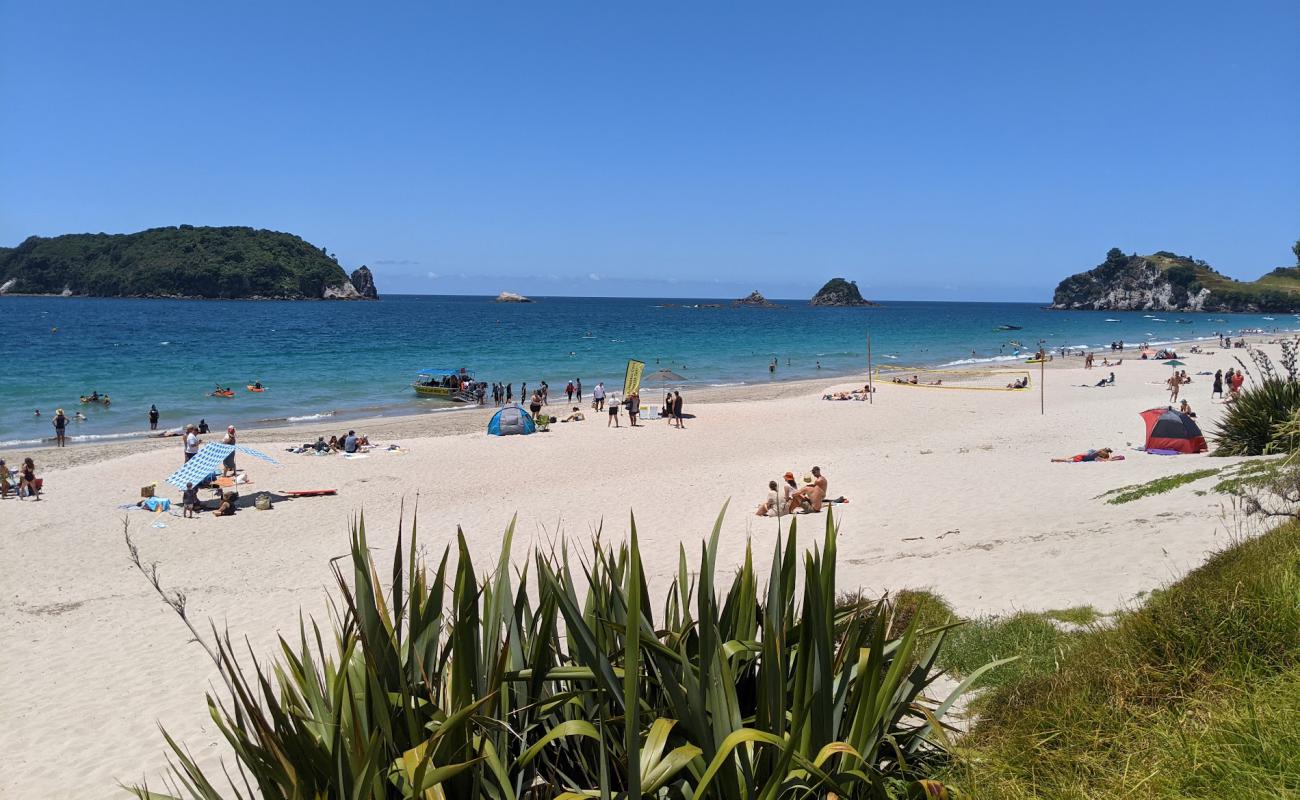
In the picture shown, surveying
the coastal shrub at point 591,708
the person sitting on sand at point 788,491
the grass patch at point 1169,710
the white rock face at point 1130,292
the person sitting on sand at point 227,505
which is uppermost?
the white rock face at point 1130,292

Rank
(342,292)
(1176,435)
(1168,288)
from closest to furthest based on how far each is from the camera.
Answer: (1176,435) → (1168,288) → (342,292)

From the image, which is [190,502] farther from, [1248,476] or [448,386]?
[448,386]

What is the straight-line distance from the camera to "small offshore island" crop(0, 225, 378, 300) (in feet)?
461

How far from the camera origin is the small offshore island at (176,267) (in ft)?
461

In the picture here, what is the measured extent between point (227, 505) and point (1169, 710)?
14571 millimetres

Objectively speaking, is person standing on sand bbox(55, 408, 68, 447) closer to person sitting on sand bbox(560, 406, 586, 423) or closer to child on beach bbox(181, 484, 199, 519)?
child on beach bbox(181, 484, 199, 519)

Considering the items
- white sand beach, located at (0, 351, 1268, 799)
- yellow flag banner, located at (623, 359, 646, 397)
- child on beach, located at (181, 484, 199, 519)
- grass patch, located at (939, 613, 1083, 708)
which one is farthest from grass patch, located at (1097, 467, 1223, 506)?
yellow flag banner, located at (623, 359, 646, 397)

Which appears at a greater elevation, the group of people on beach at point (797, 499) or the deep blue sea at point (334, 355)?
the deep blue sea at point (334, 355)

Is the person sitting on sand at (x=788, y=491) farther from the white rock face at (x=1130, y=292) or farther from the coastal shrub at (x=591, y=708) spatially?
the white rock face at (x=1130, y=292)

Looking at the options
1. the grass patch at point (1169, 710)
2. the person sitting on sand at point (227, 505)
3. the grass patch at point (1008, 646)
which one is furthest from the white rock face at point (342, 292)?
the grass patch at point (1169, 710)

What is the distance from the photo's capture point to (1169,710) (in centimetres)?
338

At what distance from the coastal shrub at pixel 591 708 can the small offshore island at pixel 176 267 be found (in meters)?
155

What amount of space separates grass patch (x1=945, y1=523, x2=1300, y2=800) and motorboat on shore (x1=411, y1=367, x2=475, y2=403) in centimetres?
3153

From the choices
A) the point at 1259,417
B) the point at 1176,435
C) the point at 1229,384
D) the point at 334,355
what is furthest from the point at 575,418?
the point at 334,355
